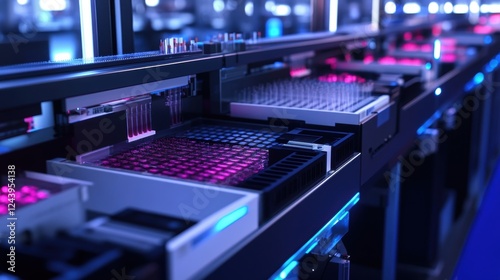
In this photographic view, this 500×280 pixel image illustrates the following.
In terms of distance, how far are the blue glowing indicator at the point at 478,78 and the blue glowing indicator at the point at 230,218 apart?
3487 millimetres

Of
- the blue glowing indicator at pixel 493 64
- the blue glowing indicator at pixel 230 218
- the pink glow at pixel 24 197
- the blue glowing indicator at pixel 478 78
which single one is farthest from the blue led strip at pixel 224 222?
the blue glowing indicator at pixel 493 64

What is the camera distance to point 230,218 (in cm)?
106

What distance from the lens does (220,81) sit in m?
1.93

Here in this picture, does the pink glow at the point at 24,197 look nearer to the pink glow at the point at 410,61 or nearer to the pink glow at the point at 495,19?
the pink glow at the point at 410,61

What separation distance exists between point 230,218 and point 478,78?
3742 mm

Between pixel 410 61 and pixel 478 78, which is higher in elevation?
pixel 410 61

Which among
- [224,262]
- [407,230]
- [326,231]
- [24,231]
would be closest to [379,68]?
[407,230]

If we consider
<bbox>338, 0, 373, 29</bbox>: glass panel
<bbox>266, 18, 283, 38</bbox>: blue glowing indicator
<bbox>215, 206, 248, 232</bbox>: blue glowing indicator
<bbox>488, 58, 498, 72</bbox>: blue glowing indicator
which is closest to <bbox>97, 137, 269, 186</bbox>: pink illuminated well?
<bbox>215, 206, 248, 232</bbox>: blue glowing indicator

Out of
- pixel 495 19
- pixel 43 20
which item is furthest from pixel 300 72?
pixel 495 19

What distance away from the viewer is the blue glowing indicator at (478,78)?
416 centimetres

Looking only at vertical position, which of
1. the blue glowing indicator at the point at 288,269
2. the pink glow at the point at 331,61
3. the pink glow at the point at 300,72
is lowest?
the blue glowing indicator at the point at 288,269

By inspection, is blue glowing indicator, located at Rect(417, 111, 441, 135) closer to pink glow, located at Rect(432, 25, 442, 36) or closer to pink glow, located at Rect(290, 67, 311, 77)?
pink glow, located at Rect(290, 67, 311, 77)

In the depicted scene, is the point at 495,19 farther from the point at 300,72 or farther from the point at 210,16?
the point at 300,72

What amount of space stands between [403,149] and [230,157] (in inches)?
45.9
